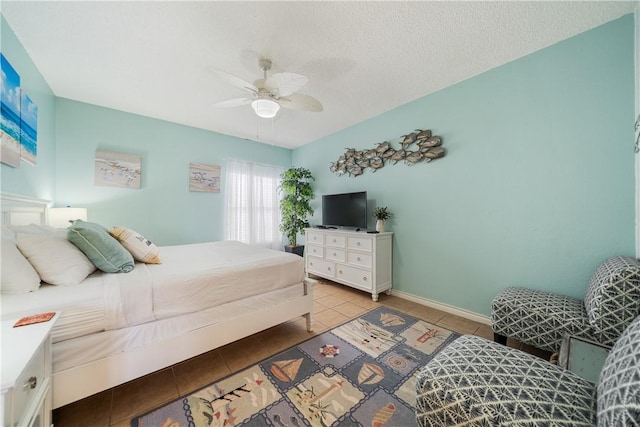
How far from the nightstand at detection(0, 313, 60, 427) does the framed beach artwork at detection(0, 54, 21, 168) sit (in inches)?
57.2

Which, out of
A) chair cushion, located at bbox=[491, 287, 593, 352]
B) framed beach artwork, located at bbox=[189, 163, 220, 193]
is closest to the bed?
chair cushion, located at bbox=[491, 287, 593, 352]

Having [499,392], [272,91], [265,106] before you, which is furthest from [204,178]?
[499,392]

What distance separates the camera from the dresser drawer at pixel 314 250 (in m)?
3.54

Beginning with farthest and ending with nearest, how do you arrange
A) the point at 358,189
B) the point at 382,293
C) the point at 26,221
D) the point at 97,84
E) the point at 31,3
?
1. the point at 358,189
2. the point at 382,293
3. the point at 97,84
4. the point at 26,221
5. the point at 31,3

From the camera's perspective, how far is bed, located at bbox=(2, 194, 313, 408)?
1098mm

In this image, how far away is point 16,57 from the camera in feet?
5.86

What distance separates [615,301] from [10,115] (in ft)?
13.6

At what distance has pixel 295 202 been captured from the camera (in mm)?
4180

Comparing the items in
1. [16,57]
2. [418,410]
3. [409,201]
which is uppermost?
[16,57]

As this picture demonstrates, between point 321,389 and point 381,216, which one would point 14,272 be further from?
point 381,216

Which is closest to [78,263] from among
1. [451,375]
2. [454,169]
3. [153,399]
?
[153,399]

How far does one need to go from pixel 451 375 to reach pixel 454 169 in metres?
2.16

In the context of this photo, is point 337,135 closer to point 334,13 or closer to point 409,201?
point 409,201

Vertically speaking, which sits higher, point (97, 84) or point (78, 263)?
point (97, 84)
